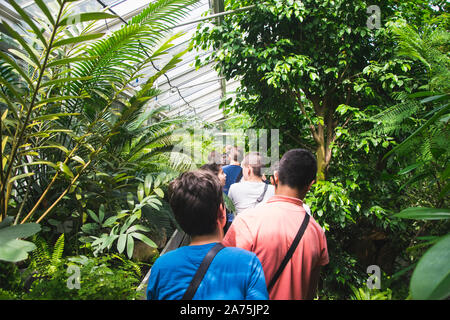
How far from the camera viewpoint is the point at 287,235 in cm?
151

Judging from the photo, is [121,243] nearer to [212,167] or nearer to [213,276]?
[212,167]

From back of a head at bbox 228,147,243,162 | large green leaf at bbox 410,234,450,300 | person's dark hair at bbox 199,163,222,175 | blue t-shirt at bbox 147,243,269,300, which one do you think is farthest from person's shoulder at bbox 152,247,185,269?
back of a head at bbox 228,147,243,162

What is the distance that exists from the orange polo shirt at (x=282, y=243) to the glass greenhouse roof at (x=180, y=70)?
1328mm

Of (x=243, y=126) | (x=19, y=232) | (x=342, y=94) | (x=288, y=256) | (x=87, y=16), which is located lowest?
(x=288, y=256)

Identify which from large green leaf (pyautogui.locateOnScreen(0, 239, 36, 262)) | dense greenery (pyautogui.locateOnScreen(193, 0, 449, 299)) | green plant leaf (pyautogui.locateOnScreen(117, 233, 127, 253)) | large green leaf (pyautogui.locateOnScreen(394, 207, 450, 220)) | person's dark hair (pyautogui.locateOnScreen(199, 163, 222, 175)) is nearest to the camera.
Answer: large green leaf (pyautogui.locateOnScreen(394, 207, 450, 220))

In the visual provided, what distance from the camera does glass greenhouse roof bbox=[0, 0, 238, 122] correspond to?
359 cm


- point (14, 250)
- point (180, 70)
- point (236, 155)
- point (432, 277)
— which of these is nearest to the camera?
point (432, 277)

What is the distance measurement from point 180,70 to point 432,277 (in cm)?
845

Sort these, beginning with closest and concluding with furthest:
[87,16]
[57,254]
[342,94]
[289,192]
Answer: [87,16], [289,192], [57,254], [342,94]

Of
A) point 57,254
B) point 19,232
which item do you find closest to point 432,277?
point 19,232

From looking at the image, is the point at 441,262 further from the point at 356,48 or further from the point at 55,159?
the point at 356,48

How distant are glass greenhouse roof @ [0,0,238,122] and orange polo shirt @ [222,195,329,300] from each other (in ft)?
4.36

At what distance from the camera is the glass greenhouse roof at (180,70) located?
11.8ft

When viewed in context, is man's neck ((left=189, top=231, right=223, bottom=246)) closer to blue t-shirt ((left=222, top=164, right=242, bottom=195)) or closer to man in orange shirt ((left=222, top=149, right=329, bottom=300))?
man in orange shirt ((left=222, top=149, right=329, bottom=300))
